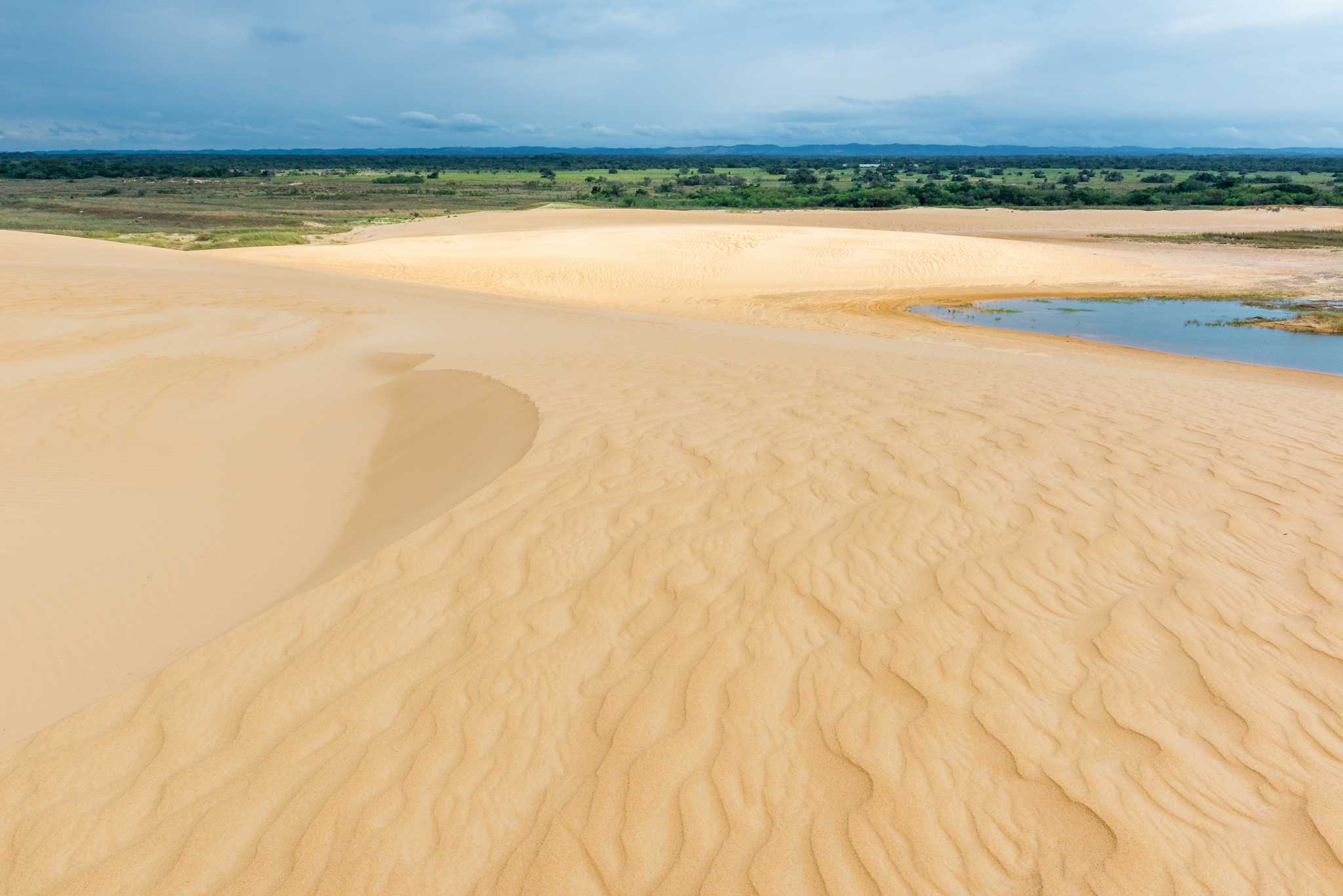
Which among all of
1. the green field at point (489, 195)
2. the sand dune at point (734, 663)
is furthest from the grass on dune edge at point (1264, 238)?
the sand dune at point (734, 663)

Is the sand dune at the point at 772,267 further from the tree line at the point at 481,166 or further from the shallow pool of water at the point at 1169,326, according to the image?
the tree line at the point at 481,166

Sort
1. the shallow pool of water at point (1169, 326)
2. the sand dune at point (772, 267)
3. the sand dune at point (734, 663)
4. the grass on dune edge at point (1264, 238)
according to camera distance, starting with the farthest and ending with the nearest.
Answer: the grass on dune edge at point (1264, 238) < the sand dune at point (772, 267) < the shallow pool of water at point (1169, 326) < the sand dune at point (734, 663)

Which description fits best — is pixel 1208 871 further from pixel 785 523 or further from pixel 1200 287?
pixel 1200 287

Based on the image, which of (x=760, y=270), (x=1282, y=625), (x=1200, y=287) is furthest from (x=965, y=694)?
(x=1200, y=287)

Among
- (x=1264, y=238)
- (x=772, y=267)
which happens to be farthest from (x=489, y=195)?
(x=1264, y=238)

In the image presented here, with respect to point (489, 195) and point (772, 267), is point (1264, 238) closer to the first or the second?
point (772, 267)

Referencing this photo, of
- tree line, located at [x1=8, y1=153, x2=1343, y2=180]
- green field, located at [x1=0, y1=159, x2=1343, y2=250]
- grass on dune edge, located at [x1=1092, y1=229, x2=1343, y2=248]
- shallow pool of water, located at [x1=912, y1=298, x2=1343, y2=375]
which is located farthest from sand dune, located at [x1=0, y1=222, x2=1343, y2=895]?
tree line, located at [x1=8, y1=153, x2=1343, y2=180]
